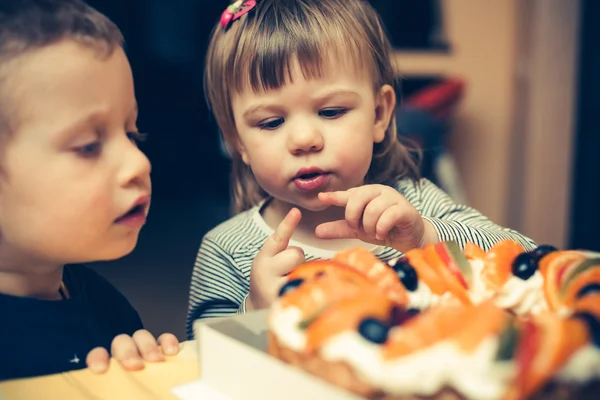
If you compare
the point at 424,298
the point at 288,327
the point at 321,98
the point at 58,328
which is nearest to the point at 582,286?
the point at 424,298

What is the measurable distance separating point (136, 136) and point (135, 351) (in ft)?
0.66

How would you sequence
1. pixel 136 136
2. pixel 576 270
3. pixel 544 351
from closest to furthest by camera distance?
1. pixel 544 351
2. pixel 576 270
3. pixel 136 136

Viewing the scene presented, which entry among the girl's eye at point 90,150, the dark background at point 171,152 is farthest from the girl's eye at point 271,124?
the girl's eye at point 90,150

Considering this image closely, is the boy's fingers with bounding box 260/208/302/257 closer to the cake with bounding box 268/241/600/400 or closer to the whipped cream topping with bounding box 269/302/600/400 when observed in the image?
the cake with bounding box 268/241/600/400

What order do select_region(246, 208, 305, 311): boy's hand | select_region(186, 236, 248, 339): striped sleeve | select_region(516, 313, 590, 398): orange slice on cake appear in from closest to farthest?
select_region(516, 313, 590, 398): orange slice on cake, select_region(246, 208, 305, 311): boy's hand, select_region(186, 236, 248, 339): striped sleeve

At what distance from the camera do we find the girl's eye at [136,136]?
60cm

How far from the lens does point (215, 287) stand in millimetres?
740

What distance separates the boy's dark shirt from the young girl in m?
0.11

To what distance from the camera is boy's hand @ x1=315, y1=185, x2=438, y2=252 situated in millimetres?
649

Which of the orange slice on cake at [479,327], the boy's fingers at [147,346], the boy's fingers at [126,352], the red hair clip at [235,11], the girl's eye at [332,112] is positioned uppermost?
the red hair clip at [235,11]

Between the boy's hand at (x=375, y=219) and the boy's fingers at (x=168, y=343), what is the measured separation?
180 mm

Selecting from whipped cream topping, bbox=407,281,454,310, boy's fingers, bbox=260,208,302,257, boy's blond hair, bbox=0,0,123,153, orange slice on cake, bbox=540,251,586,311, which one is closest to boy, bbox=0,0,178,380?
boy's blond hair, bbox=0,0,123,153

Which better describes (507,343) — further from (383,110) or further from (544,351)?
(383,110)

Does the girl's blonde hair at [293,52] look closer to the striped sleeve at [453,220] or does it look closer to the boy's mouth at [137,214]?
the striped sleeve at [453,220]
